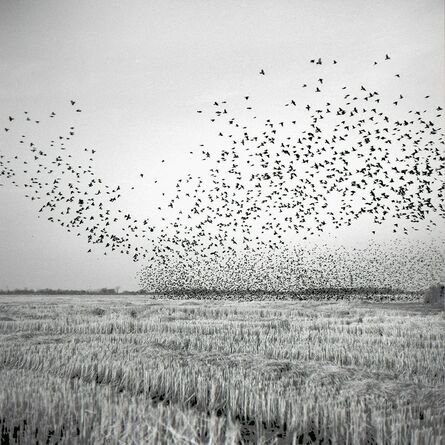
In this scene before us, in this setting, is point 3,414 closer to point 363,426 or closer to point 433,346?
point 363,426

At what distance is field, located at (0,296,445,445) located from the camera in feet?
15.9

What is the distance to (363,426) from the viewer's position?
16.5ft

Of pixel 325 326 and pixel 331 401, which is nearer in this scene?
pixel 331 401

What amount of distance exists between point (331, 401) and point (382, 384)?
1.45 m

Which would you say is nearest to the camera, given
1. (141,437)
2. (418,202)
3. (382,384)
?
(141,437)

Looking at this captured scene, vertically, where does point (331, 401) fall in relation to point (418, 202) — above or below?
below

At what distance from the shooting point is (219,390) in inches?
275

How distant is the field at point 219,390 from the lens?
15.9ft

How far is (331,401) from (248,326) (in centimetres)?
1134

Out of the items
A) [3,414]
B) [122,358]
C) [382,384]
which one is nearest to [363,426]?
[382,384]

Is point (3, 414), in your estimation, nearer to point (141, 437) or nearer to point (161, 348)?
point (141, 437)

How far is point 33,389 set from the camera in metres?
6.36

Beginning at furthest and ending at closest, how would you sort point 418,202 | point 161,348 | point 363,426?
point 418,202 < point 161,348 < point 363,426

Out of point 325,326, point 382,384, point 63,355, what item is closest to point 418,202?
point 325,326
